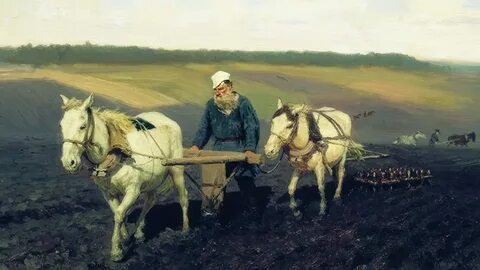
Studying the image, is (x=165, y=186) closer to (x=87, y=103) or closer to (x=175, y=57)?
(x=87, y=103)

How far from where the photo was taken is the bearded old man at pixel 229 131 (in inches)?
315

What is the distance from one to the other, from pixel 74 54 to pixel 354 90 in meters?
6.33

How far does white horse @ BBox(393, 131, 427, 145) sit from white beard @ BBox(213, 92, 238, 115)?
6941 mm

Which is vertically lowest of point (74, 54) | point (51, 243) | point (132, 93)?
point (51, 243)

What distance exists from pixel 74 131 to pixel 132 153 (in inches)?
38.7

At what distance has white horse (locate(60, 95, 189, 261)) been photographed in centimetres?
667

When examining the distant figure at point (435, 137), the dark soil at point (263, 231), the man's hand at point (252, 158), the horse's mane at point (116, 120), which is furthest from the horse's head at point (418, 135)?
the horse's mane at point (116, 120)

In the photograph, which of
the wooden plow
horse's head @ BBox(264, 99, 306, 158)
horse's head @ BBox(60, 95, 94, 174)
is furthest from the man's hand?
horse's head @ BBox(60, 95, 94, 174)

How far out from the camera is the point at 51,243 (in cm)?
792

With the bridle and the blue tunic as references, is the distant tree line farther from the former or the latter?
the bridle

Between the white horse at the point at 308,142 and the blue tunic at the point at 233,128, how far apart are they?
0.28 metres

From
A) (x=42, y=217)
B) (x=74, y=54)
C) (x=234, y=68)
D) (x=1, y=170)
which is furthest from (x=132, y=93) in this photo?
(x=42, y=217)

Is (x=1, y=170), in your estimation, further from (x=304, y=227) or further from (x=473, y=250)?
(x=473, y=250)

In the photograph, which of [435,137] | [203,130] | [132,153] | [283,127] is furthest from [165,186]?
[435,137]
